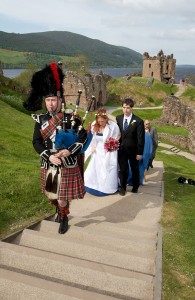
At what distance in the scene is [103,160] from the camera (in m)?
8.96

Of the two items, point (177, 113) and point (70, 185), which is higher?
point (70, 185)

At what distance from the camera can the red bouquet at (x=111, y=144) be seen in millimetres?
8648

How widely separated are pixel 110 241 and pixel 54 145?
1.93m

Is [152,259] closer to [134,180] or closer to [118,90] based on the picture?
[134,180]

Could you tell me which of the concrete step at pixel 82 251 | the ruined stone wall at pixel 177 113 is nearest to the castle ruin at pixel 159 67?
the ruined stone wall at pixel 177 113

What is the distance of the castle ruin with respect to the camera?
72750 mm

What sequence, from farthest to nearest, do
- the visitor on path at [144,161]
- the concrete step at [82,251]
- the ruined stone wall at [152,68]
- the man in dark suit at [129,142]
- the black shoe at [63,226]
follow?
the ruined stone wall at [152,68]
the visitor on path at [144,161]
the man in dark suit at [129,142]
the black shoe at [63,226]
the concrete step at [82,251]

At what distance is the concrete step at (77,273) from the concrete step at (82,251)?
27cm

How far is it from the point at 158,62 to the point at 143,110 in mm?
26372

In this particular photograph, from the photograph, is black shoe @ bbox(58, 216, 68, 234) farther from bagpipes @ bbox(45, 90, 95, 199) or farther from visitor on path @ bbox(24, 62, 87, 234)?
bagpipes @ bbox(45, 90, 95, 199)

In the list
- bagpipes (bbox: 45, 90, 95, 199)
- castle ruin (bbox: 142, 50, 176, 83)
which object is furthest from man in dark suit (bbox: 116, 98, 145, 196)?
castle ruin (bbox: 142, 50, 176, 83)

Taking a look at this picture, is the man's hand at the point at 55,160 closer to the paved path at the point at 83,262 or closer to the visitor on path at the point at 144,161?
the paved path at the point at 83,262

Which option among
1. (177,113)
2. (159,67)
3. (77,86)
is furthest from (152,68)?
(177,113)

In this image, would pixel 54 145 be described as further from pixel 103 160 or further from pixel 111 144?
pixel 103 160
